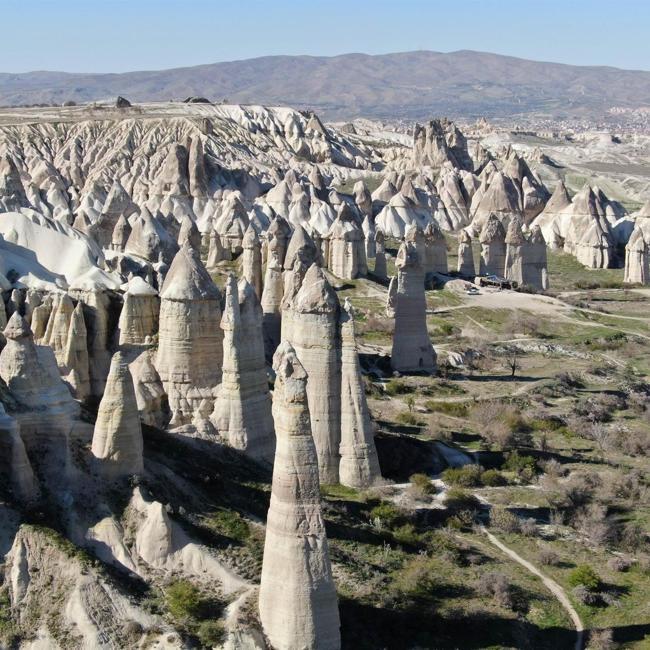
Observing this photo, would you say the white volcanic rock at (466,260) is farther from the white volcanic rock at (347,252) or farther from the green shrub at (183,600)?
the green shrub at (183,600)

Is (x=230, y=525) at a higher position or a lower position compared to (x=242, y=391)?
lower

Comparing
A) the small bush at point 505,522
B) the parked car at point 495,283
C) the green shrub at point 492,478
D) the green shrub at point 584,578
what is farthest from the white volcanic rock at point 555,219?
the green shrub at point 584,578

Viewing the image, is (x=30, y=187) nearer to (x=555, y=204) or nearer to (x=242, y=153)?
(x=242, y=153)

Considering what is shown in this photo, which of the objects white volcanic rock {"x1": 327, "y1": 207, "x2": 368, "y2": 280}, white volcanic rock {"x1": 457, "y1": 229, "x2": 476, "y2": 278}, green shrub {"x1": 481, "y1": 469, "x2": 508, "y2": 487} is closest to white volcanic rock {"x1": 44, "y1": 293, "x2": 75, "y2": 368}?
green shrub {"x1": 481, "y1": 469, "x2": 508, "y2": 487}

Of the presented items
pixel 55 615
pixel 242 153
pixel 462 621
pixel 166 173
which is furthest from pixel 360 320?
pixel 242 153

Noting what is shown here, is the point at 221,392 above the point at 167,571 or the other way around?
above

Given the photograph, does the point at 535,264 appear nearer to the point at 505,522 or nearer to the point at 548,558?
the point at 505,522

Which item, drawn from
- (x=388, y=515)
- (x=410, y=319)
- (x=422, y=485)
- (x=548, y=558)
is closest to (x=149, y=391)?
(x=388, y=515)

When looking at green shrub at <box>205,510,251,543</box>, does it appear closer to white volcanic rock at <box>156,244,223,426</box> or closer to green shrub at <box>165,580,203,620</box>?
green shrub at <box>165,580,203,620</box>
